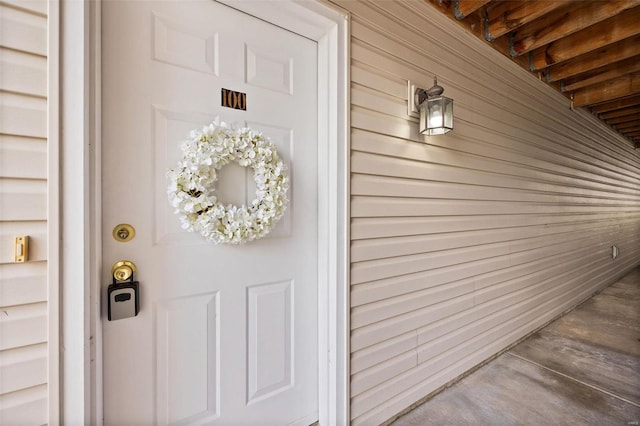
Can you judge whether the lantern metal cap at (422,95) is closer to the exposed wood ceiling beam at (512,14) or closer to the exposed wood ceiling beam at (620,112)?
the exposed wood ceiling beam at (512,14)

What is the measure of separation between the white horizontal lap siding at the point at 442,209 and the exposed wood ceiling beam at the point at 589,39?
0.31 metres

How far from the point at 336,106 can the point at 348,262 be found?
2.71ft

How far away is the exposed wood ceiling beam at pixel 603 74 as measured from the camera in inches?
113

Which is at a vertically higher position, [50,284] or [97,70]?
[97,70]

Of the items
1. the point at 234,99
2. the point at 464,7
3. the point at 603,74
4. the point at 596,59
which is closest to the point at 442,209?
the point at 464,7

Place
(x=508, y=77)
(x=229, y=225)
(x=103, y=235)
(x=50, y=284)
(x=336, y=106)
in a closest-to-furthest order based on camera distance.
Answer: (x=50, y=284) < (x=103, y=235) < (x=229, y=225) < (x=336, y=106) < (x=508, y=77)

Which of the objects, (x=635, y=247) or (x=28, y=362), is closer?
(x=28, y=362)

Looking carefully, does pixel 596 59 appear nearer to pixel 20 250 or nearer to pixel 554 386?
pixel 554 386

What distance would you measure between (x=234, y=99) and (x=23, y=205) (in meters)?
0.84

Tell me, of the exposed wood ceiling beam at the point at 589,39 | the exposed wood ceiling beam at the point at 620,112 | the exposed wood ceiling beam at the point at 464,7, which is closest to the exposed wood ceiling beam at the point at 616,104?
the exposed wood ceiling beam at the point at 620,112

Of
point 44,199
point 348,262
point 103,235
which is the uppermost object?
point 44,199

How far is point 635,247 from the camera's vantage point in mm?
5902

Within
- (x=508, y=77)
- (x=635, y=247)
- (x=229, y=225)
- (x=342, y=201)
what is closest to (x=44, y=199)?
(x=229, y=225)

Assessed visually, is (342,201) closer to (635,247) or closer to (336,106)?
(336,106)
